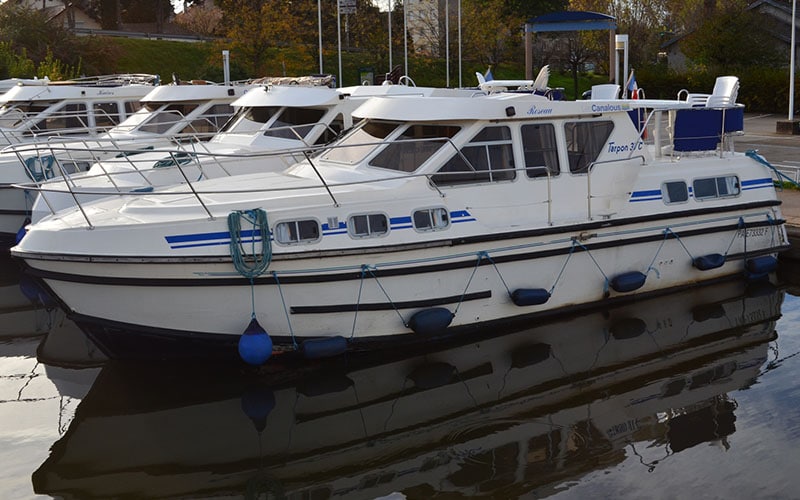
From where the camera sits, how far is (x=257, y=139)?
557 inches

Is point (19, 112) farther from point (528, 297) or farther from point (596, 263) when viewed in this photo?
point (596, 263)

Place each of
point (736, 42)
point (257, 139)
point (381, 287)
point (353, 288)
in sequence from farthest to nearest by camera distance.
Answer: point (736, 42)
point (257, 139)
point (381, 287)
point (353, 288)

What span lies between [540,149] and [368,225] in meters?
2.47

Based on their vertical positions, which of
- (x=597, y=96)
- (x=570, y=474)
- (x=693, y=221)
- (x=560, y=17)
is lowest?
(x=570, y=474)

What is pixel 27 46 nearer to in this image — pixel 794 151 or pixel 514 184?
pixel 794 151

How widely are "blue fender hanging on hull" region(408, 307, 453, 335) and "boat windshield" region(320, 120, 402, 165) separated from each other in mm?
2067

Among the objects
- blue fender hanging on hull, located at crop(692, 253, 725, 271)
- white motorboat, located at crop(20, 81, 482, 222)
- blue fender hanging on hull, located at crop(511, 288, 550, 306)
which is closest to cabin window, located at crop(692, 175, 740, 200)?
blue fender hanging on hull, located at crop(692, 253, 725, 271)

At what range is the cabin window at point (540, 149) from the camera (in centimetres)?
1045

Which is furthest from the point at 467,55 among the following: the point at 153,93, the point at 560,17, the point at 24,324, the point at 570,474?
the point at 570,474

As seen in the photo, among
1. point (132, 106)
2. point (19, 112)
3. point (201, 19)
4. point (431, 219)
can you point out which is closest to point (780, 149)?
point (132, 106)

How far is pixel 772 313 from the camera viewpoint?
11.5 m

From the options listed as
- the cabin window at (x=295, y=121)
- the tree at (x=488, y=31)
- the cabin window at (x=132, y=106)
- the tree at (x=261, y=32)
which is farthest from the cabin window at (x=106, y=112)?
the tree at (x=488, y=31)

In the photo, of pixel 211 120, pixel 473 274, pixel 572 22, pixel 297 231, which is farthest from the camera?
pixel 572 22

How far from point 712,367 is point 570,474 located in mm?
3068
